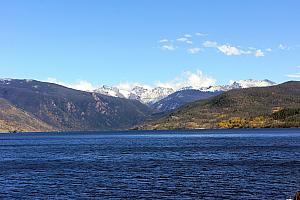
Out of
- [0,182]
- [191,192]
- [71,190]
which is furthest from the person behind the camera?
[0,182]

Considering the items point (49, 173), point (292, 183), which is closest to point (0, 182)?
point (49, 173)

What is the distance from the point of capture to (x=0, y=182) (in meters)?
92.8

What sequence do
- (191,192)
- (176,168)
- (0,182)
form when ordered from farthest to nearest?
(176,168) → (0,182) → (191,192)

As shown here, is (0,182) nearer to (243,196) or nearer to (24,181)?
(24,181)

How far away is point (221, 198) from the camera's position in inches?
2798

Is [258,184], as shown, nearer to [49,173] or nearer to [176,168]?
[176,168]

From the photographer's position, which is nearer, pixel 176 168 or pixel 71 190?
pixel 71 190

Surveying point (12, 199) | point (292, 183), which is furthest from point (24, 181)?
point (292, 183)

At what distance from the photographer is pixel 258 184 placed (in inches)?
3278

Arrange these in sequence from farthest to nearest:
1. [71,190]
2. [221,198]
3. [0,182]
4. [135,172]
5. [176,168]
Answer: [176,168] → [135,172] → [0,182] → [71,190] → [221,198]

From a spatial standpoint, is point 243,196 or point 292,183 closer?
point 243,196

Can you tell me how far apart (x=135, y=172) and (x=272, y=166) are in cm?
3160

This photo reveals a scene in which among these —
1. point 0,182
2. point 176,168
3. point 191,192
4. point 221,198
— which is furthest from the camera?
point 176,168

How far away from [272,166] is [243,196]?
1690 inches
